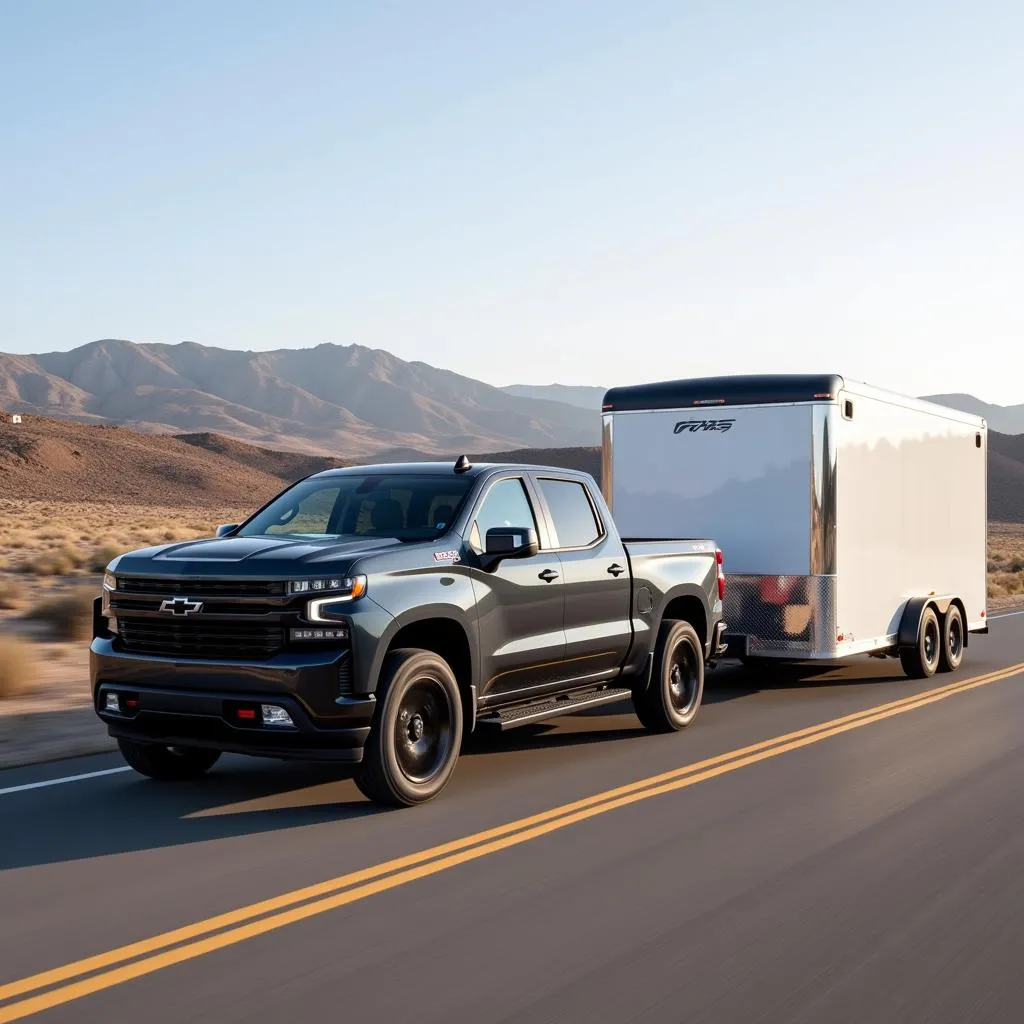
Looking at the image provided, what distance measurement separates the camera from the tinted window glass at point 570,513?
34.1ft

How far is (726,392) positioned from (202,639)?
23.4 feet

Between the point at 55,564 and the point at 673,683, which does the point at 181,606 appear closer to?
the point at 673,683

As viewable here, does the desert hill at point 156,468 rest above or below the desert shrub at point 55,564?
above

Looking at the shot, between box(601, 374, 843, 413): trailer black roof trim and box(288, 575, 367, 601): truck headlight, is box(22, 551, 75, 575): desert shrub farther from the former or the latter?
box(288, 575, 367, 601): truck headlight

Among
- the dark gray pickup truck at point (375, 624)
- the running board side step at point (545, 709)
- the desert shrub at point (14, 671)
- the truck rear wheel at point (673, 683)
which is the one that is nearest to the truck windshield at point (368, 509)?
the dark gray pickup truck at point (375, 624)

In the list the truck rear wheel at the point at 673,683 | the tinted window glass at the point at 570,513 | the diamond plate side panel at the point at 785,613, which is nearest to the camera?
the tinted window glass at the point at 570,513

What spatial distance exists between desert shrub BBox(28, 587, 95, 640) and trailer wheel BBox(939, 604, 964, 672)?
409 inches

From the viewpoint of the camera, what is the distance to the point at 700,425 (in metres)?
14.3

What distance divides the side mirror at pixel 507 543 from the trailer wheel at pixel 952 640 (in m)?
8.23

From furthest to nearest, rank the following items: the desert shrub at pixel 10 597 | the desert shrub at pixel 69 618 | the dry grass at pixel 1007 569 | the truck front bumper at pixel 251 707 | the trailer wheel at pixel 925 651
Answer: the dry grass at pixel 1007 569 → the desert shrub at pixel 10 597 → the desert shrub at pixel 69 618 → the trailer wheel at pixel 925 651 → the truck front bumper at pixel 251 707

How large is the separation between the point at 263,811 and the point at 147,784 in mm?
1213

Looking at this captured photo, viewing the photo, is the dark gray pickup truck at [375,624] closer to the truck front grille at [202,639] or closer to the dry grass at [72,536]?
the truck front grille at [202,639]

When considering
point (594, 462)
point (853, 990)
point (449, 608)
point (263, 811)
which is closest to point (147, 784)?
point (263, 811)

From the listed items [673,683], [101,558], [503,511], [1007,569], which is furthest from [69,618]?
[1007,569]
